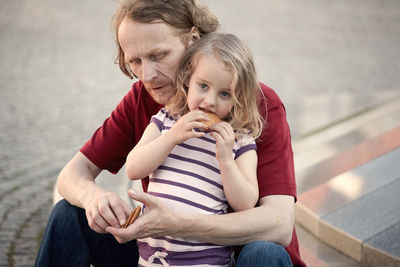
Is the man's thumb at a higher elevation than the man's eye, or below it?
below

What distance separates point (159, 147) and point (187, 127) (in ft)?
0.47

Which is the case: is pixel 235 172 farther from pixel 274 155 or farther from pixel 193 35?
pixel 193 35

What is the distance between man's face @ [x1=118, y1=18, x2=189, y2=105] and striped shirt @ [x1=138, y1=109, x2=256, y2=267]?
15.3 inches

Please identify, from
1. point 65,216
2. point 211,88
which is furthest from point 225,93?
point 65,216

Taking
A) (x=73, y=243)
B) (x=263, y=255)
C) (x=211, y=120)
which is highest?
(x=211, y=120)

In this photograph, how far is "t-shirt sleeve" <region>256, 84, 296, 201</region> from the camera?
2475mm

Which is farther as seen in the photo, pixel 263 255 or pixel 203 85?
pixel 203 85

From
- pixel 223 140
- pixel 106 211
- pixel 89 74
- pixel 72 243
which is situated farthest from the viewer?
pixel 89 74

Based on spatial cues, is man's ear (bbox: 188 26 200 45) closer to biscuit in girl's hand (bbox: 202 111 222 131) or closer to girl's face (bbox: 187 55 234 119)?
girl's face (bbox: 187 55 234 119)

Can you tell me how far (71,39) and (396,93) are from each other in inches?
226

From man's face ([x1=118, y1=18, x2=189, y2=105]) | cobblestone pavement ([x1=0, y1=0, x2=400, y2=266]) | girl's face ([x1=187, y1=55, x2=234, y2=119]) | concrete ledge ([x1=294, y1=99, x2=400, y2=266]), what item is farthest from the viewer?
cobblestone pavement ([x1=0, y1=0, x2=400, y2=266])

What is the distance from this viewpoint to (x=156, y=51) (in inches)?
105

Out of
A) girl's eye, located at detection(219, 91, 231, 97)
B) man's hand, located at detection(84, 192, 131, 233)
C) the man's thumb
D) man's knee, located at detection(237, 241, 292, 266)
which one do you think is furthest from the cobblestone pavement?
girl's eye, located at detection(219, 91, 231, 97)

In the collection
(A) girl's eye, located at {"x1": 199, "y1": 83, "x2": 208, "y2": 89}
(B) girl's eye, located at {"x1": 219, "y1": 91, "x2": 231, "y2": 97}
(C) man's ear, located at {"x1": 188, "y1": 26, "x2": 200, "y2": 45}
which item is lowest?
(B) girl's eye, located at {"x1": 219, "y1": 91, "x2": 231, "y2": 97}
